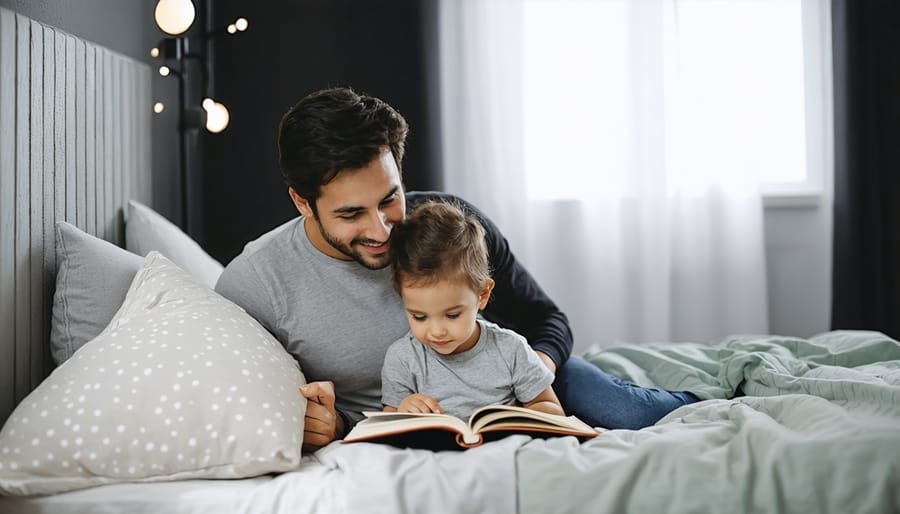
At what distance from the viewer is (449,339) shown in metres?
1.47

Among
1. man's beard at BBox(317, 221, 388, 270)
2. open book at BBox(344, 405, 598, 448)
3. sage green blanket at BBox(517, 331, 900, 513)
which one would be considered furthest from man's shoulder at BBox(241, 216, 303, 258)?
sage green blanket at BBox(517, 331, 900, 513)

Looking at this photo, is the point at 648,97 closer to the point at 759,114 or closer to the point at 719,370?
the point at 759,114

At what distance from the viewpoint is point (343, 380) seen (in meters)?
1.63

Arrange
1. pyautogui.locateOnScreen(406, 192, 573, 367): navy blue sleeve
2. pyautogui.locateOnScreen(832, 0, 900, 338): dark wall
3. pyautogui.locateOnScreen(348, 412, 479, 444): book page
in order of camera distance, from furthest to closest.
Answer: pyautogui.locateOnScreen(832, 0, 900, 338): dark wall → pyautogui.locateOnScreen(406, 192, 573, 367): navy blue sleeve → pyautogui.locateOnScreen(348, 412, 479, 444): book page

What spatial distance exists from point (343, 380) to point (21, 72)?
2.90 feet

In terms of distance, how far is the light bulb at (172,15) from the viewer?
2127mm

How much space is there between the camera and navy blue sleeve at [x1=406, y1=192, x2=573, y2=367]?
1803 mm

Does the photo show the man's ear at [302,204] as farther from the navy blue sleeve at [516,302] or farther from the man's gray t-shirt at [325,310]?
the navy blue sleeve at [516,302]

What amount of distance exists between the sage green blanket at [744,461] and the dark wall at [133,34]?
144cm

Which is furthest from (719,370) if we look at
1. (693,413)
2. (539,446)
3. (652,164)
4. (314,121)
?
(652,164)

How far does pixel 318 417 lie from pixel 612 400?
24.4 inches

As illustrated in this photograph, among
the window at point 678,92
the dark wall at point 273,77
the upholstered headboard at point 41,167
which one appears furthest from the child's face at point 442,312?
the window at point 678,92

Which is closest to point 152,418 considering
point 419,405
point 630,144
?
point 419,405

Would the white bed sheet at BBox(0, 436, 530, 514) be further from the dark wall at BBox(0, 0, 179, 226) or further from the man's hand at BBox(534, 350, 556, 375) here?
the dark wall at BBox(0, 0, 179, 226)
